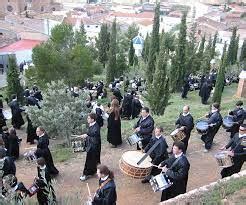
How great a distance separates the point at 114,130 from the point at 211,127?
2888 mm

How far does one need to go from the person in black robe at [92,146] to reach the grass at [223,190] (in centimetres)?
320

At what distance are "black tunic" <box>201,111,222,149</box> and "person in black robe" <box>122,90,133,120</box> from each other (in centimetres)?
529

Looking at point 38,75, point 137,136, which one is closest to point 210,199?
point 137,136

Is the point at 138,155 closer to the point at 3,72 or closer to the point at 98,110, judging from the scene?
the point at 98,110

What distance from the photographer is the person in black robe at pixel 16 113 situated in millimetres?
14819

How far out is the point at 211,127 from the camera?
10516 millimetres

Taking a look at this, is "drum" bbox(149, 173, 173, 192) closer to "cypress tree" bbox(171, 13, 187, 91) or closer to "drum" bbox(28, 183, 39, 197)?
"drum" bbox(28, 183, 39, 197)

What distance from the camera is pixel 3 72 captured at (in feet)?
120

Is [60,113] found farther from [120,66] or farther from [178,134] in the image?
[120,66]

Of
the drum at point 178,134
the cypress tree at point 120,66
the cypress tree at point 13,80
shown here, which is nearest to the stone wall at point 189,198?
the drum at point 178,134

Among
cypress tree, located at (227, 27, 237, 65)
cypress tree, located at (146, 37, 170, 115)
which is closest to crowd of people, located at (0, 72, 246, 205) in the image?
cypress tree, located at (146, 37, 170, 115)

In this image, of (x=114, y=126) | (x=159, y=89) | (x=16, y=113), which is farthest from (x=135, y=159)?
(x=16, y=113)

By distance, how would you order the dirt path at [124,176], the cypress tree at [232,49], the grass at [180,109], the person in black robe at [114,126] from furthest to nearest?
the cypress tree at [232,49] → the grass at [180,109] → the person in black robe at [114,126] → the dirt path at [124,176]

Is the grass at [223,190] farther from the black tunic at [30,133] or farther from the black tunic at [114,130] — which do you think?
the black tunic at [30,133]
